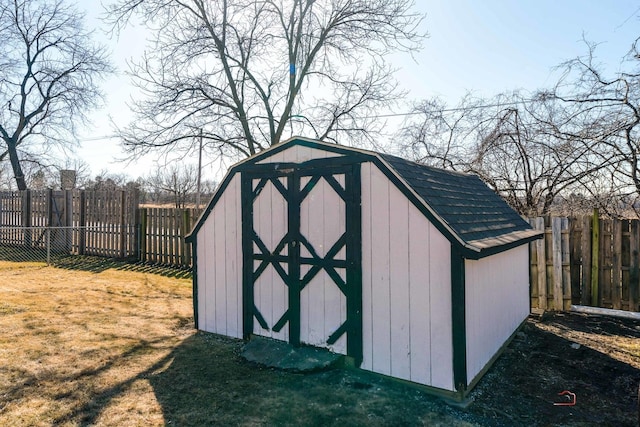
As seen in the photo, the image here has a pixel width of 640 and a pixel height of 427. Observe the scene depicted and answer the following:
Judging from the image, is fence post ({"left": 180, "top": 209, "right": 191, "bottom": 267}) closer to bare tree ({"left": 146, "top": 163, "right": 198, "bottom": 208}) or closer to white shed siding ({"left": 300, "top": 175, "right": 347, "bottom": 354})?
white shed siding ({"left": 300, "top": 175, "right": 347, "bottom": 354})

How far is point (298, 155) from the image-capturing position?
16.3 ft

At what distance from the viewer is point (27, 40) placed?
696 inches

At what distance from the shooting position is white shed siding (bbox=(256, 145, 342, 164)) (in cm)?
475

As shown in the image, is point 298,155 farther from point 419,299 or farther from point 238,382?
point 238,382

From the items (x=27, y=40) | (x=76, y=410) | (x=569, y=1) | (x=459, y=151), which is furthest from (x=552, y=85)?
(x=27, y=40)

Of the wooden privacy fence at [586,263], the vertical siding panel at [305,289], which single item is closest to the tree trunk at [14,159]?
the vertical siding panel at [305,289]

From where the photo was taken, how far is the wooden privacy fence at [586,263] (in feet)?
21.7

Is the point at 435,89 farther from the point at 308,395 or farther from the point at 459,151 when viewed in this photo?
the point at 308,395

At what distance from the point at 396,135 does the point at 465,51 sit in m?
3.06

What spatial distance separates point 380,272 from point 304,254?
1.04 m

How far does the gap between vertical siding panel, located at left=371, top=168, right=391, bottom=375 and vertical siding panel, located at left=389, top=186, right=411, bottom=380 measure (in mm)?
49

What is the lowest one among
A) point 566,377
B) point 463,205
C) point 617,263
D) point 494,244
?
point 566,377

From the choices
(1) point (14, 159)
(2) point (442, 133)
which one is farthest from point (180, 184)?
(2) point (442, 133)

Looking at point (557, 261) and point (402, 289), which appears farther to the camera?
point (557, 261)
